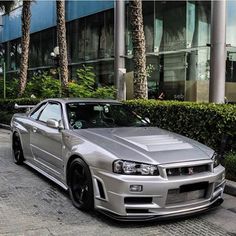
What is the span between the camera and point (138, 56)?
39.3 ft

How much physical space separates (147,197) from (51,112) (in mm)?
2983

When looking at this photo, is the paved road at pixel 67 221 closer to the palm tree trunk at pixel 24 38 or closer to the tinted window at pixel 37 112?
the tinted window at pixel 37 112

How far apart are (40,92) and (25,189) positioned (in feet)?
40.1

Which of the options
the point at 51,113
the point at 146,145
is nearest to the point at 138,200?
the point at 146,145

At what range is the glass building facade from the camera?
61.8ft

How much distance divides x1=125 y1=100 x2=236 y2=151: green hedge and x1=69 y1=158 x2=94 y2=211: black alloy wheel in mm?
3251

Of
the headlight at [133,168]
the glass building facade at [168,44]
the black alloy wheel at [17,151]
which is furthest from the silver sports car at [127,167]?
the glass building facade at [168,44]

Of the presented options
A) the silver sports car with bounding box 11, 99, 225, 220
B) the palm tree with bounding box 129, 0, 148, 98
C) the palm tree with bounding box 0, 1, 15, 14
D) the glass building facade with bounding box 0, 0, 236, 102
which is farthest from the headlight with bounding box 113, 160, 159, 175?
the palm tree with bounding box 0, 1, 15, 14

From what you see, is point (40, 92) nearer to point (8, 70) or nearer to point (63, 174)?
point (63, 174)

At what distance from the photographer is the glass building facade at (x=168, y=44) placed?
18.8m

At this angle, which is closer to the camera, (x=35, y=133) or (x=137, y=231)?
(x=137, y=231)

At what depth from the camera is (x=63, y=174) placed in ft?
20.5

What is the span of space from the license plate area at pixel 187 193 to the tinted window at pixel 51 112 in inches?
99.2

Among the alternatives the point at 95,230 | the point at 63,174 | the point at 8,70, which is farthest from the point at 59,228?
the point at 8,70
